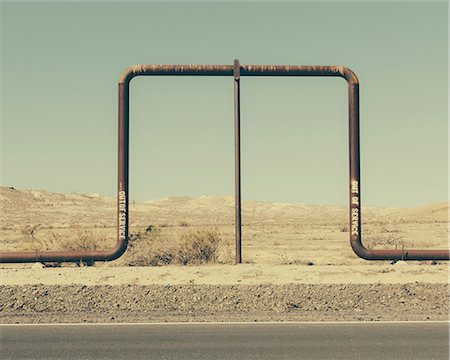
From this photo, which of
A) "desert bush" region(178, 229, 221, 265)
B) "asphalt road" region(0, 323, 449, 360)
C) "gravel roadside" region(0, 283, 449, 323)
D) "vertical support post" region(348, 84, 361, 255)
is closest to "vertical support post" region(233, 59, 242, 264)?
"desert bush" region(178, 229, 221, 265)

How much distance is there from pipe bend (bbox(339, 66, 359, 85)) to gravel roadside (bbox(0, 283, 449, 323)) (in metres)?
6.29

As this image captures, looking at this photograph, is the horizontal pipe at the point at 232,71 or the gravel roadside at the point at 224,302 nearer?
the gravel roadside at the point at 224,302

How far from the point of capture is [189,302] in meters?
17.1

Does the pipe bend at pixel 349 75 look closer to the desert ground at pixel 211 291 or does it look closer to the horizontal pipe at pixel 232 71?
the horizontal pipe at pixel 232 71

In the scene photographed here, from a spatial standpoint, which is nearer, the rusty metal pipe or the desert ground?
the desert ground

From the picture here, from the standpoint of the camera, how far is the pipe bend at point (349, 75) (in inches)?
879

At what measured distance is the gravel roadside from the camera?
15.0 meters

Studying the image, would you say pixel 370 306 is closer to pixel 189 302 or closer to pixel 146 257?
pixel 189 302

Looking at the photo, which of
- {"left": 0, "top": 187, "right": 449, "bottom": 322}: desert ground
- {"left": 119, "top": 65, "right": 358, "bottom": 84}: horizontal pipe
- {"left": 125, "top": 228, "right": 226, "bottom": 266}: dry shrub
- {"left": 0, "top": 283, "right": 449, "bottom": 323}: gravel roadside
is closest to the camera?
{"left": 0, "top": 283, "right": 449, "bottom": 323}: gravel roadside

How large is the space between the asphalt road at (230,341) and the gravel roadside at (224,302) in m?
1.24

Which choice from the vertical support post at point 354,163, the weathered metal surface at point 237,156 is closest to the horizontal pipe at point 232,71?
the weathered metal surface at point 237,156

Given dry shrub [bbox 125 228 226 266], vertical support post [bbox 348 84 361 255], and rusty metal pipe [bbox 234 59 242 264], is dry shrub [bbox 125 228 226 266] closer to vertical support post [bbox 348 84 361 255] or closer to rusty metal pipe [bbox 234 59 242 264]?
rusty metal pipe [bbox 234 59 242 264]

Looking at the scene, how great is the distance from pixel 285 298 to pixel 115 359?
7326 mm

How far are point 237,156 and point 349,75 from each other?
12.6ft
